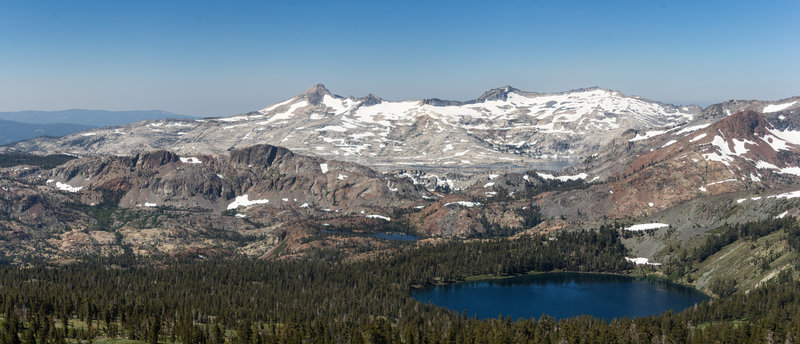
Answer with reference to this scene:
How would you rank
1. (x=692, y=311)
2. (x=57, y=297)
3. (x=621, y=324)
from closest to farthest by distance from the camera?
(x=621, y=324) → (x=57, y=297) → (x=692, y=311)

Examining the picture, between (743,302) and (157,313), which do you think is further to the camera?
(743,302)

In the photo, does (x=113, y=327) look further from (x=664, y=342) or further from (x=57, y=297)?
(x=664, y=342)

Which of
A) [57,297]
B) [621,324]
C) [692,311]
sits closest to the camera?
[621,324]

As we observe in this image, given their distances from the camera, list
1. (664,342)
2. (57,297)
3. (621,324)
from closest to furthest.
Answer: (664,342), (621,324), (57,297)

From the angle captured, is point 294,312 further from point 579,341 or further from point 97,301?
point 579,341

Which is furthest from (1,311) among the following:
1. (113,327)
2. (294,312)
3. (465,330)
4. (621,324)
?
(621,324)

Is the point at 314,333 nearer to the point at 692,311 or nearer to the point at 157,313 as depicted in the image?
the point at 157,313

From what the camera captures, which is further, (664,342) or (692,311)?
(692,311)

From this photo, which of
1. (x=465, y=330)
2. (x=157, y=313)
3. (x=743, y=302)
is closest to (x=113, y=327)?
(x=157, y=313)

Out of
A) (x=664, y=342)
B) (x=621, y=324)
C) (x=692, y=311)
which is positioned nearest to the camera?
(x=664, y=342)

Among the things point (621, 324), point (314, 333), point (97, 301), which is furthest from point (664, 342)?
point (97, 301)
